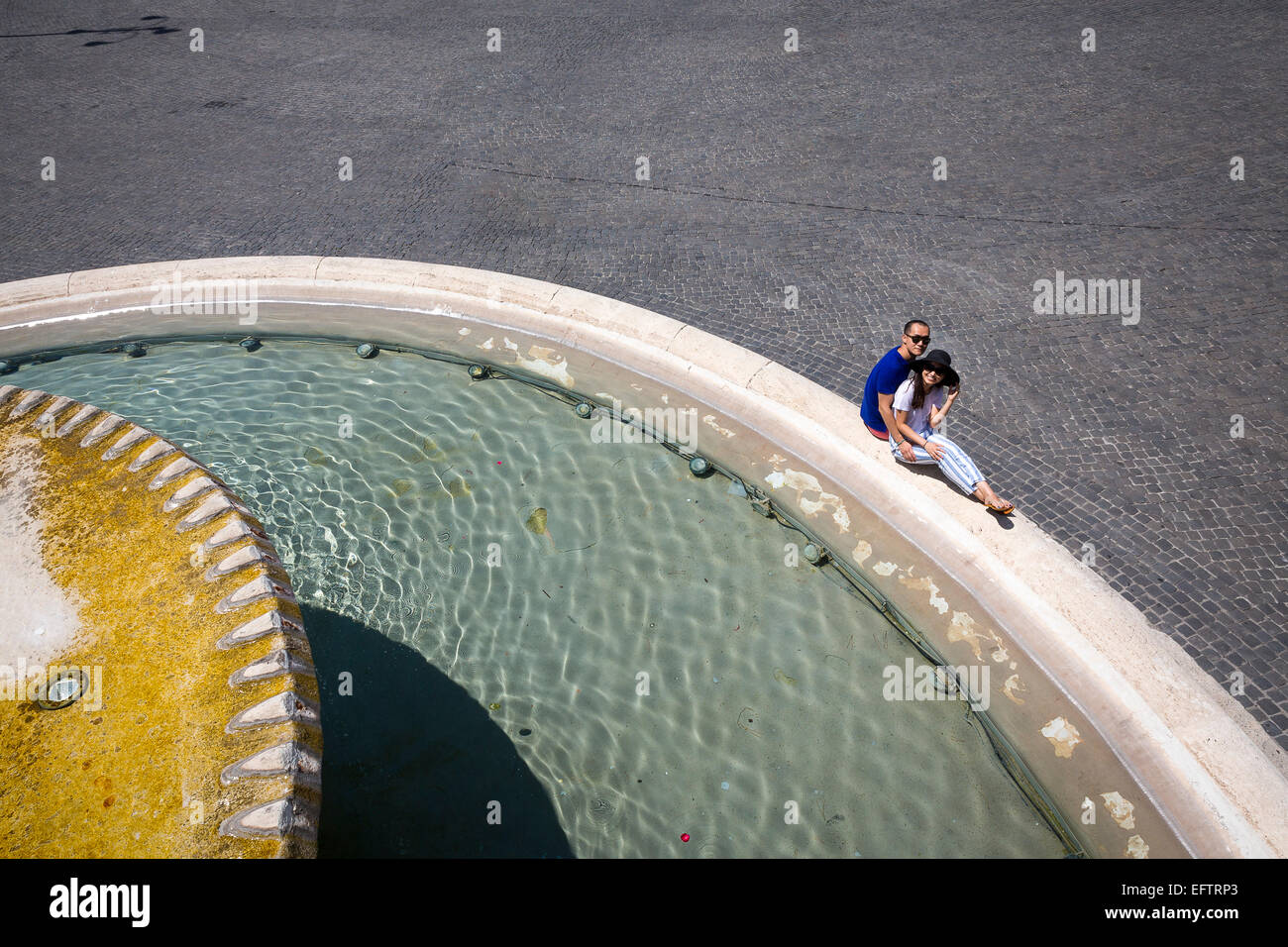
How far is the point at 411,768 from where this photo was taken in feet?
17.0

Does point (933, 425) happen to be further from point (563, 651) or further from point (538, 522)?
point (563, 651)

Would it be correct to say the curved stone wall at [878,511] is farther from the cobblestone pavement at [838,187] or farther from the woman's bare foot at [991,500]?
the cobblestone pavement at [838,187]

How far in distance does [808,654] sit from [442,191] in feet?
24.2

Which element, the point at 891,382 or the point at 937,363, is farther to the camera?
the point at 891,382

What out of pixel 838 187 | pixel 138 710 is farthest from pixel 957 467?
pixel 138 710

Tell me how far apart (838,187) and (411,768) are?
7800 millimetres

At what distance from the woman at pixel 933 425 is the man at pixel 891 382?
37 millimetres

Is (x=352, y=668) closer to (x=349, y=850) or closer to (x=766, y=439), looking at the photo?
(x=349, y=850)

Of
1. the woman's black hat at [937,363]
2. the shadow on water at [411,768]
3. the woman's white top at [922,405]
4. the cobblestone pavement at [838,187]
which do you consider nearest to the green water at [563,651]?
the shadow on water at [411,768]

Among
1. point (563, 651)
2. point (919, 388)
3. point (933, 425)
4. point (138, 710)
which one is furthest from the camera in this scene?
point (933, 425)

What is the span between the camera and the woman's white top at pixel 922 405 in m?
6.17

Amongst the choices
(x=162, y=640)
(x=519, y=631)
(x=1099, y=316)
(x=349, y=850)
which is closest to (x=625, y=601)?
(x=519, y=631)

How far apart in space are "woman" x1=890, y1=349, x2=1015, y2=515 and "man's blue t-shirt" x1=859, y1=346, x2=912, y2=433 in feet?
0.19

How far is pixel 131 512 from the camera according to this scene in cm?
446
